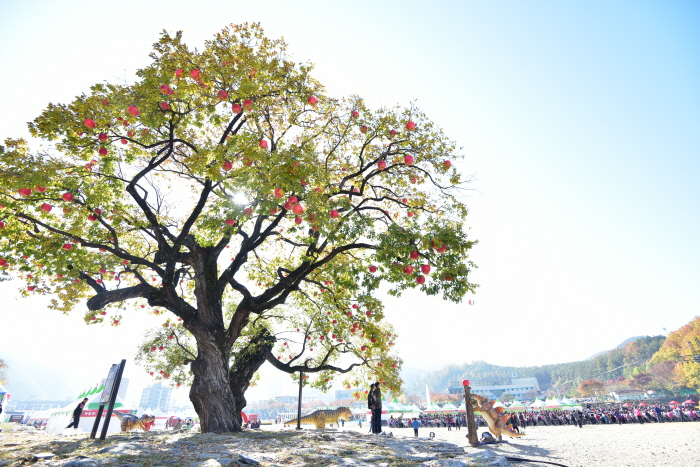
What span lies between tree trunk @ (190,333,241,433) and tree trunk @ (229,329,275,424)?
2360 mm

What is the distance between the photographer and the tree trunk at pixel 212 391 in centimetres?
974

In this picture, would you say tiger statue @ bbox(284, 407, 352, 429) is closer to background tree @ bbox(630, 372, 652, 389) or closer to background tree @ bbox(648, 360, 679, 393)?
background tree @ bbox(648, 360, 679, 393)

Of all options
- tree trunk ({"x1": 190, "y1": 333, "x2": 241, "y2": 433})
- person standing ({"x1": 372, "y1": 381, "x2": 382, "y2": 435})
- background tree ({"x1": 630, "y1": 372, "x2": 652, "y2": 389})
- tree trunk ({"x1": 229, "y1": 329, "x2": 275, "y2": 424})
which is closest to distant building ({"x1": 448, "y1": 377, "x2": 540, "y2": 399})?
background tree ({"x1": 630, "y1": 372, "x2": 652, "y2": 389})

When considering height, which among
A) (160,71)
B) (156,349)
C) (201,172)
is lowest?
(156,349)

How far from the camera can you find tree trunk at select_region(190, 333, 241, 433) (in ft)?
32.0

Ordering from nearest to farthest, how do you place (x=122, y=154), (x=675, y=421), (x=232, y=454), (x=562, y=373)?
(x=232, y=454)
(x=122, y=154)
(x=675, y=421)
(x=562, y=373)

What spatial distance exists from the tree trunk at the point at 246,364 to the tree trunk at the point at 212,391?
2.36 metres

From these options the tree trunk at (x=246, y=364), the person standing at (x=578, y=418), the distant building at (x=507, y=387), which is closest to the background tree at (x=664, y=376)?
the person standing at (x=578, y=418)

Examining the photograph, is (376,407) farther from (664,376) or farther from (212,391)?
(664,376)

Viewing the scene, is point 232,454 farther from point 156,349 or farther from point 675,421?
point 675,421

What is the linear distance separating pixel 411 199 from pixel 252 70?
584 cm

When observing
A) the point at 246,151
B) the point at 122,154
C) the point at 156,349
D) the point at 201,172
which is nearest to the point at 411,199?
the point at 246,151

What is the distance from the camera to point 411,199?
1086cm

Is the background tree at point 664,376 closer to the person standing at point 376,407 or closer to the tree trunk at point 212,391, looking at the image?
the person standing at point 376,407
